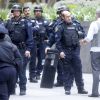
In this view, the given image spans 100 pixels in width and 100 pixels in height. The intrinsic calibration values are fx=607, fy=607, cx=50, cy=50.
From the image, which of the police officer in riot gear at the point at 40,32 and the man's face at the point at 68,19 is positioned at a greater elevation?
the man's face at the point at 68,19

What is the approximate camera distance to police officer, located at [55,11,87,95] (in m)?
13.5

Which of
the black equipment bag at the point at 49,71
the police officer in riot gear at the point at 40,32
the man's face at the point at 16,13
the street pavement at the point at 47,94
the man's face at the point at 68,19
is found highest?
the man's face at the point at 16,13

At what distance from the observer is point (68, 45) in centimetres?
1355

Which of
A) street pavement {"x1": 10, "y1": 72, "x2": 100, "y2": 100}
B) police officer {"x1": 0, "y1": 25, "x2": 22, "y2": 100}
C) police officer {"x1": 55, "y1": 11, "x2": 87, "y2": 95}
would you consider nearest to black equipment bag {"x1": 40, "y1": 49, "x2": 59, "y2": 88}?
street pavement {"x1": 10, "y1": 72, "x2": 100, "y2": 100}

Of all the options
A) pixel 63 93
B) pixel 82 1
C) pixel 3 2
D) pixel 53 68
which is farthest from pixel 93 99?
pixel 3 2

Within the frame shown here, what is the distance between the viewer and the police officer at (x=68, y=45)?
1351 cm

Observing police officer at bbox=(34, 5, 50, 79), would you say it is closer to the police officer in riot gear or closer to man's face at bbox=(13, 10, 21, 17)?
the police officer in riot gear

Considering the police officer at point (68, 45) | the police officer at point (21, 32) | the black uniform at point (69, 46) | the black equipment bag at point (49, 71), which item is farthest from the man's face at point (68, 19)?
the black equipment bag at point (49, 71)

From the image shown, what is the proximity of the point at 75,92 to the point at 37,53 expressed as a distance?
2859 mm

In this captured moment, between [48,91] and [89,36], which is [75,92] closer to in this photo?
[48,91]

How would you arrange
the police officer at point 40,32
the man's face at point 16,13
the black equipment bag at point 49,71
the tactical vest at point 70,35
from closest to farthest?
the tactical vest at point 70,35, the man's face at point 16,13, the black equipment bag at point 49,71, the police officer at point 40,32

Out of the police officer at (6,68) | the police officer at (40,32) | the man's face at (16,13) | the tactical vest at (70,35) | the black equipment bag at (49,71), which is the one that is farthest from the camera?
the police officer at (40,32)

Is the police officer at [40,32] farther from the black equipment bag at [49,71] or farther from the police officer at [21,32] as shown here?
the police officer at [21,32]

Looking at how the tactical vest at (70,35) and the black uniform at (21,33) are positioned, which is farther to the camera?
the black uniform at (21,33)
